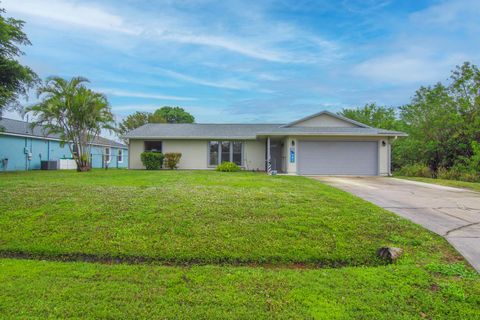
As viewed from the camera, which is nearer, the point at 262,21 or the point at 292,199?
the point at 292,199

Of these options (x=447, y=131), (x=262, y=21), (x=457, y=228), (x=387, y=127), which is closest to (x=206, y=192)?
(x=457, y=228)

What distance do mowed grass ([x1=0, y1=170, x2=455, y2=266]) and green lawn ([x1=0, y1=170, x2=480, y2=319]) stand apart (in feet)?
0.06

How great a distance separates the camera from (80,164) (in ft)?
53.4

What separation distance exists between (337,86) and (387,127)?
732 centimetres

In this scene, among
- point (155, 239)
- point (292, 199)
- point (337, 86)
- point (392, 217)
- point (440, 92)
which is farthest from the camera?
point (337, 86)

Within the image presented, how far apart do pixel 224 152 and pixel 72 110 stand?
932cm

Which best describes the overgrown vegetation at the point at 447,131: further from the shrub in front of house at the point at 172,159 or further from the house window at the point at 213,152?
the shrub in front of house at the point at 172,159

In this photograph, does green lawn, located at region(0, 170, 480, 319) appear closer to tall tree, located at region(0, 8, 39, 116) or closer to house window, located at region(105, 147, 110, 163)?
tall tree, located at region(0, 8, 39, 116)

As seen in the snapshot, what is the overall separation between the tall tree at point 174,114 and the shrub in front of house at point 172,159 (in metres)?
31.8

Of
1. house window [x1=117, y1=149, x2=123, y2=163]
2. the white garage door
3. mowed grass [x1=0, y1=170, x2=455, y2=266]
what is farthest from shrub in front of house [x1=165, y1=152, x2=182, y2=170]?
house window [x1=117, y1=149, x2=123, y2=163]

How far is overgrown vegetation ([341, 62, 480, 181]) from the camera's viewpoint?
54.9ft

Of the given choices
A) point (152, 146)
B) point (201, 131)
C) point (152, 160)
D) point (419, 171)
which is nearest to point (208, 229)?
point (152, 160)

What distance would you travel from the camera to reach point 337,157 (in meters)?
16.0

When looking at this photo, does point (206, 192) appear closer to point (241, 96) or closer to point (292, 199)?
point (292, 199)
